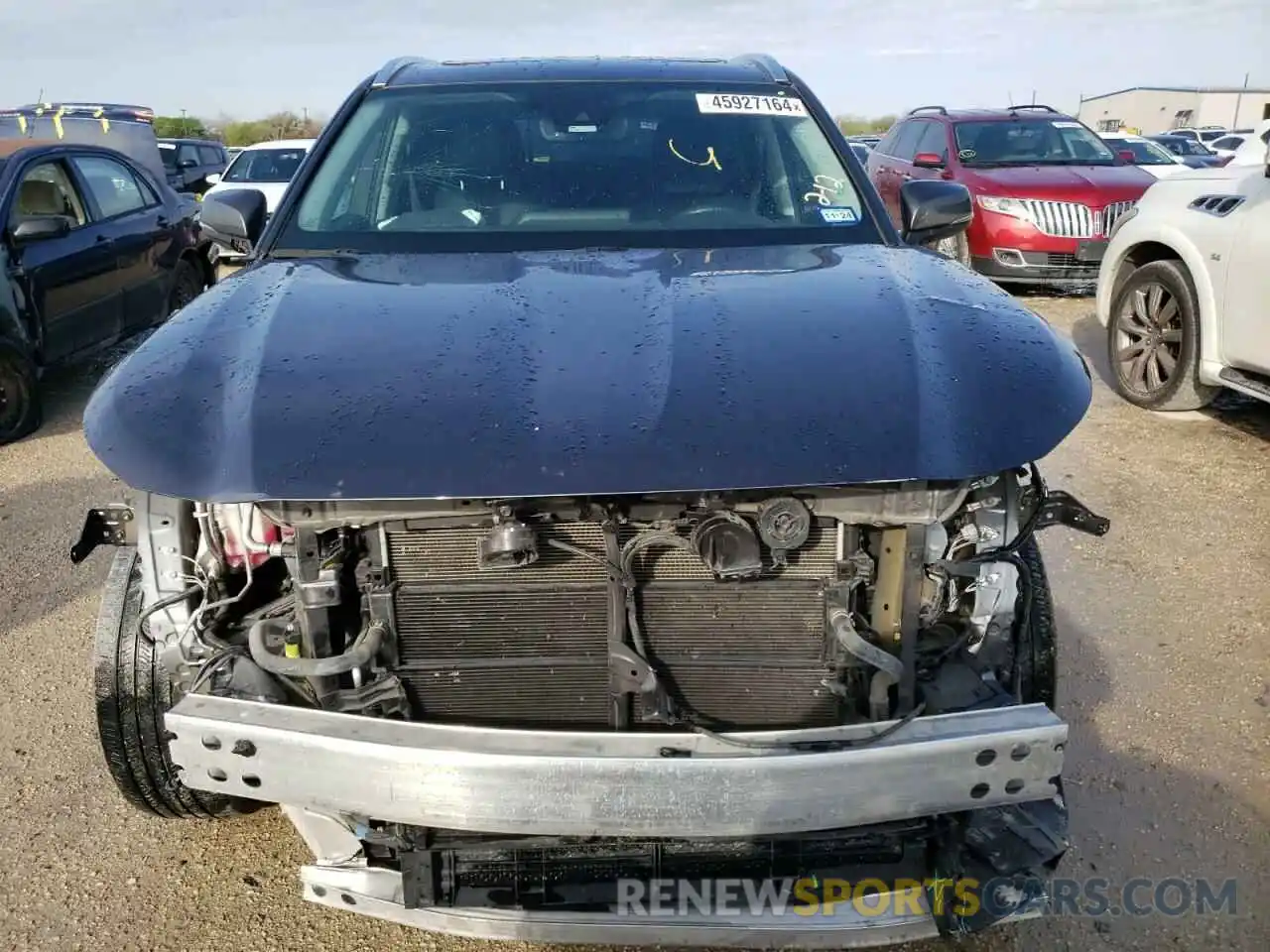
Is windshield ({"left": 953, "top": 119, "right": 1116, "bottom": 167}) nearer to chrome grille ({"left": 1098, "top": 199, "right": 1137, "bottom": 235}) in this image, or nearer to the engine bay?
chrome grille ({"left": 1098, "top": 199, "right": 1137, "bottom": 235})

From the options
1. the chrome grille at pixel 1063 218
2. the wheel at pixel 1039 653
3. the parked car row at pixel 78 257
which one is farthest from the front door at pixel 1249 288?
Result: the parked car row at pixel 78 257

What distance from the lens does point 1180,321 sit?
603 cm

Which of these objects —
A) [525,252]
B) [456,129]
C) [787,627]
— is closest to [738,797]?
[787,627]

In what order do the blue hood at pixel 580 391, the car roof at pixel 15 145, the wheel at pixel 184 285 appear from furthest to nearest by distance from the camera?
the wheel at pixel 184 285 → the car roof at pixel 15 145 → the blue hood at pixel 580 391

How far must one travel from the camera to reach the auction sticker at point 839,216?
2996 mm

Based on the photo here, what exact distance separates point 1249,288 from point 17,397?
6793 millimetres

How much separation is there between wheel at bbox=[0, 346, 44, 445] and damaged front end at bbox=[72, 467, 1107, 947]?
4.65m

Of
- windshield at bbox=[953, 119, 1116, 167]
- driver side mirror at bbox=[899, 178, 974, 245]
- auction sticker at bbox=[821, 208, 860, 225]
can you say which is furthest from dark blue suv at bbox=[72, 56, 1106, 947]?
windshield at bbox=[953, 119, 1116, 167]

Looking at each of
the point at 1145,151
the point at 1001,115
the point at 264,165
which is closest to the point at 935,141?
the point at 1001,115

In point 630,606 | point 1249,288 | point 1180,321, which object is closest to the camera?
point 630,606

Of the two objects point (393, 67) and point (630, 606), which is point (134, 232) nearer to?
point (393, 67)

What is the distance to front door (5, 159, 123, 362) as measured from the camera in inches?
244

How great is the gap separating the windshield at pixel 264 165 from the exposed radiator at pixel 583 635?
12056mm

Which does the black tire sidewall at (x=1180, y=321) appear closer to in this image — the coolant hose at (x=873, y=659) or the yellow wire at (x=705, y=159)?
the yellow wire at (x=705, y=159)
